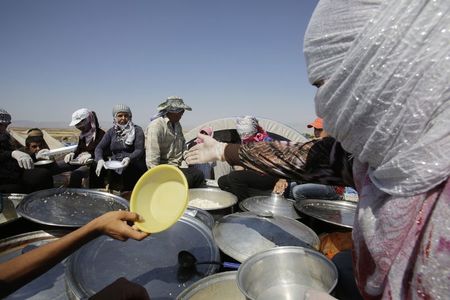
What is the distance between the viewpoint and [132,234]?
162 cm

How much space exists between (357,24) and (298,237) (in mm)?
1702

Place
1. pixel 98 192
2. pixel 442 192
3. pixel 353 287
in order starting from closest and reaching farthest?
1. pixel 442 192
2. pixel 353 287
3. pixel 98 192

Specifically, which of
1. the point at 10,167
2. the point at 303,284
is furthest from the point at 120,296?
the point at 10,167

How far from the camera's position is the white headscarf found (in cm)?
83

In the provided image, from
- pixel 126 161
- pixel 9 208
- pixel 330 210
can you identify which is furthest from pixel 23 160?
pixel 330 210

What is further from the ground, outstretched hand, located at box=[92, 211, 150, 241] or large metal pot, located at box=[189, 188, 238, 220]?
outstretched hand, located at box=[92, 211, 150, 241]

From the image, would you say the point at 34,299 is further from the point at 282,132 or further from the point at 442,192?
the point at 282,132

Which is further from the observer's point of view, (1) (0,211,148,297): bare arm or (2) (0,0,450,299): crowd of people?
(1) (0,211,148,297): bare arm

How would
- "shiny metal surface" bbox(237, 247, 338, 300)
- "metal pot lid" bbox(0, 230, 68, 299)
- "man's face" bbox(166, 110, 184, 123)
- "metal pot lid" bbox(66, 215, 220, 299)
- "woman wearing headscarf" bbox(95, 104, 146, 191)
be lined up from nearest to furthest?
"shiny metal surface" bbox(237, 247, 338, 300) → "metal pot lid" bbox(66, 215, 220, 299) → "metal pot lid" bbox(0, 230, 68, 299) → "woman wearing headscarf" bbox(95, 104, 146, 191) → "man's face" bbox(166, 110, 184, 123)

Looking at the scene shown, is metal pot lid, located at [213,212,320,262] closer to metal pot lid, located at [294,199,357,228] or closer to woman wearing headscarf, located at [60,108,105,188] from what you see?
metal pot lid, located at [294,199,357,228]

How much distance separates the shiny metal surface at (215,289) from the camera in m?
1.58

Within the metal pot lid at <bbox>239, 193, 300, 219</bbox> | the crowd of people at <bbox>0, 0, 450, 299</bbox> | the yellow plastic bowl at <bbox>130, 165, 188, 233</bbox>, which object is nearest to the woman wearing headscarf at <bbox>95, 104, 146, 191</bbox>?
the metal pot lid at <bbox>239, 193, 300, 219</bbox>

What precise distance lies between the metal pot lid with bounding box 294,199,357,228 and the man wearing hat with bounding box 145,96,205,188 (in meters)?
3.12

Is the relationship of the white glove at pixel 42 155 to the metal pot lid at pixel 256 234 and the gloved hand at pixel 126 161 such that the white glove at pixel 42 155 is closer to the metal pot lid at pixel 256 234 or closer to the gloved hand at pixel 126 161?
the gloved hand at pixel 126 161
